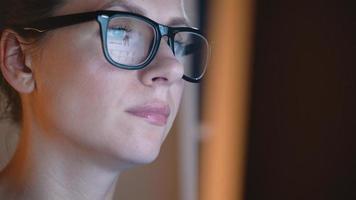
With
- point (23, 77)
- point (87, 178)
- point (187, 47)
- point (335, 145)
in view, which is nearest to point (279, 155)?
point (335, 145)

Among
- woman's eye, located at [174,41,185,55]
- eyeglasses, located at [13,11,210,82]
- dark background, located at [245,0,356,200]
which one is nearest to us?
eyeglasses, located at [13,11,210,82]

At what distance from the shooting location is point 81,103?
723 mm

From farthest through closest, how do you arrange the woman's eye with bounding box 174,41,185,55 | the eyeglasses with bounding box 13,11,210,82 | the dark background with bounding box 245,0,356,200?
1. the dark background with bounding box 245,0,356,200
2. the woman's eye with bounding box 174,41,185,55
3. the eyeglasses with bounding box 13,11,210,82

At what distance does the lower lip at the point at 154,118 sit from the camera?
74 centimetres

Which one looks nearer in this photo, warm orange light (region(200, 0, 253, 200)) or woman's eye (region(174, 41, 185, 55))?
woman's eye (region(174, 41, 185, 55))

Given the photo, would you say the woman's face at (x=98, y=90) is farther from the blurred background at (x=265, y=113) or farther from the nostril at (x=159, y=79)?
the blurred background at (x=265, y=113)

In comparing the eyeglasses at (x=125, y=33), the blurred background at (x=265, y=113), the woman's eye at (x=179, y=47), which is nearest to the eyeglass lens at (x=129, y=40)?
the eyeglasses at (x=125, y=33)

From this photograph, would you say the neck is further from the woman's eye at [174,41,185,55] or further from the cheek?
the woman's eye at [174,41,185,55]

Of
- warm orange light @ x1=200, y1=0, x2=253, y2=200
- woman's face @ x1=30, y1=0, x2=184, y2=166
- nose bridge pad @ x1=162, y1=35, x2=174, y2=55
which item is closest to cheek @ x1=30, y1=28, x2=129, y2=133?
woman's face @ x1=30, y1=0, x2=184, y2=166

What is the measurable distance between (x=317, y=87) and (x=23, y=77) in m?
0.70

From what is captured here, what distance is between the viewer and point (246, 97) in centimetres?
111

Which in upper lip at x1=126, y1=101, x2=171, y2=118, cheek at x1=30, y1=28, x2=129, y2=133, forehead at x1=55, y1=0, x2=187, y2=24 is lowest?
upper lip at x1=126, y1=101, x2=171, y2=118

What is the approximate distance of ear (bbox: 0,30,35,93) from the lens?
2.51ft

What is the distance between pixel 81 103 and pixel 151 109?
0.12 meters
